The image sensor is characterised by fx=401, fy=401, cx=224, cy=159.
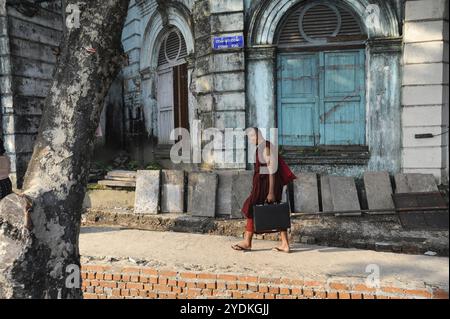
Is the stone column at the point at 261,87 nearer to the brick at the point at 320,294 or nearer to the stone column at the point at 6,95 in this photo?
the brick at the point at 320,294

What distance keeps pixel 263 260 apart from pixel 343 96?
3.74m

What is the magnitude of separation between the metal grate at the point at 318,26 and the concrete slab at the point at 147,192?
10.8 feet

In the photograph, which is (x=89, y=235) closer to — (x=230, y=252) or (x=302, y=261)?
(x=230, y=252)

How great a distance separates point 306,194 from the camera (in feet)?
21.1

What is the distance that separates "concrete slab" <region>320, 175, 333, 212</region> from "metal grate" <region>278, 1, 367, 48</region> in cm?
244

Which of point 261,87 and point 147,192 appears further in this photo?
point 261,87

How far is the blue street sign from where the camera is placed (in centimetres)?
712

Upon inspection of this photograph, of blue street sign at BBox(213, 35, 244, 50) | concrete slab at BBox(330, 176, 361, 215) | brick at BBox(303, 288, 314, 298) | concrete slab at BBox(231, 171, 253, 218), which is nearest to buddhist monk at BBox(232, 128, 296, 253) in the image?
brick at BBox(303, 288, 314, 298)

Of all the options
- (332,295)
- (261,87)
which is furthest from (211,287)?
(261,87)

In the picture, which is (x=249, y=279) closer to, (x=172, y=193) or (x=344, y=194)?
(x=344, y=194)

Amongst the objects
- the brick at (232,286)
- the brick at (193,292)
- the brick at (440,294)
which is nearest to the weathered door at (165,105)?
the brick at (193,292)

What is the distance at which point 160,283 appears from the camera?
4.19m

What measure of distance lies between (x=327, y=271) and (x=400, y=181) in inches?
116
